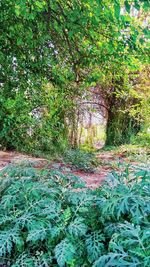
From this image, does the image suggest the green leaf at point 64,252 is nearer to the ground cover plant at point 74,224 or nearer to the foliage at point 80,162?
the ground cover plant at point 74,224

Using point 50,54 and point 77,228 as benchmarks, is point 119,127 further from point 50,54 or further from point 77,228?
point 77,228

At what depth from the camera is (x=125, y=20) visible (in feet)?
8.94

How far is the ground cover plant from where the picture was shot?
1478 mm

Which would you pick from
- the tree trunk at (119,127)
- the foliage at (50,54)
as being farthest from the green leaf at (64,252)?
the tree trunk at (119,127)

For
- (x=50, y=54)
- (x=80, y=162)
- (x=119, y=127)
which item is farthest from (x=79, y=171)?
(x=119, y=127)

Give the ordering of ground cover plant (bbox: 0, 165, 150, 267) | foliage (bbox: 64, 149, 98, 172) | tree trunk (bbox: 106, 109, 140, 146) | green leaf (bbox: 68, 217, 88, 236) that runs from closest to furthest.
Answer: ground cover plant (bbox: 0, 165, 150, 267)
green leaf (bbox: 68, 217, 88, 236)
foliage (bbox: 64, 149, 98, 172)
tree trunk (bbox: 106, 109, 140, 146)

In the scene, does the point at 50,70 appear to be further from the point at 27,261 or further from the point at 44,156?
the point at 27,261

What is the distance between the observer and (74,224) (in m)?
1.65

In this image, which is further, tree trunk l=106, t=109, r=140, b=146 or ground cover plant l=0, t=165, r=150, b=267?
tree trunk l=106, t=109, r=140, b=146

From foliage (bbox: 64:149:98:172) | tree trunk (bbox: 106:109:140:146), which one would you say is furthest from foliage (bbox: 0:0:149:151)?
tree trunk (bbox: 106:109:140:146)

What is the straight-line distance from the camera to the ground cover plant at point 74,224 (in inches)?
58.2

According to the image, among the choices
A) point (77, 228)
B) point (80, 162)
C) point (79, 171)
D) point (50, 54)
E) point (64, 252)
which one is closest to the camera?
point (64, 252)

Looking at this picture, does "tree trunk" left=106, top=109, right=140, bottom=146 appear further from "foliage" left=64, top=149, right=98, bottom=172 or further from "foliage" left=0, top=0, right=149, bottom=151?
"foliage" left=64, top=149, right=98, bottom=172

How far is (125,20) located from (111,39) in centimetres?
65
